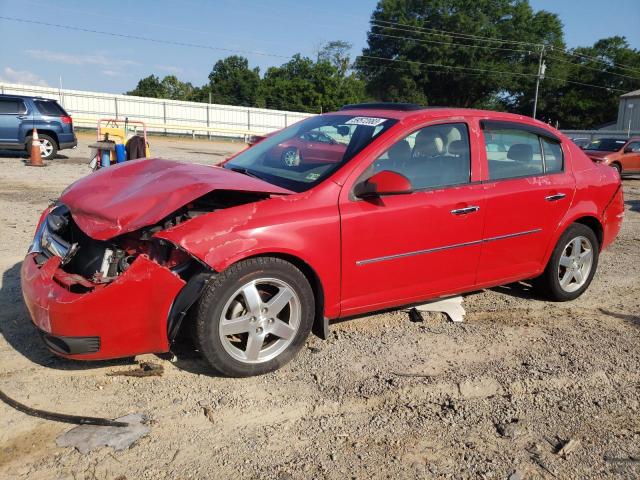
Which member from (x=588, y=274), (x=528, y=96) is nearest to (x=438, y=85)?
(x=528, y=96)

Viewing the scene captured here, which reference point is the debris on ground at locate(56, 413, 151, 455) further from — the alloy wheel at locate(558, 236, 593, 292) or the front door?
the alloy wheel at locate(558, 236, 593, 292)

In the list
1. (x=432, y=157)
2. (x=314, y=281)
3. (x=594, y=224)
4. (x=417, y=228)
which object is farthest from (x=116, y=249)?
(x=594, y=224)

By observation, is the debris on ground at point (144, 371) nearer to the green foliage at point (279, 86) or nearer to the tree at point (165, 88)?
the green foliage at point (279, 86)

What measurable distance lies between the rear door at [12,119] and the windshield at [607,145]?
18264mm

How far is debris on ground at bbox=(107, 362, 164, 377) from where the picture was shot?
3.35 metres

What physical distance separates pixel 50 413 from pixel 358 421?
166 centimetres

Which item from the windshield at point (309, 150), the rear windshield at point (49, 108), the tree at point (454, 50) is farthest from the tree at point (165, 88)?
the windshield at point (309, 150)

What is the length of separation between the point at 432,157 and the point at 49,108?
14.2m

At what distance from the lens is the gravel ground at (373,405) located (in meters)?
2.60

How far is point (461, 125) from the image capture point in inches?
167

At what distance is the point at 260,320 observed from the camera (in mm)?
3332

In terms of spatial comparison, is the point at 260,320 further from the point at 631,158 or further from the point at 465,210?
the point at 631,158

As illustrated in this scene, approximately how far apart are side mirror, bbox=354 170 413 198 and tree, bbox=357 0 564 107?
209 ft

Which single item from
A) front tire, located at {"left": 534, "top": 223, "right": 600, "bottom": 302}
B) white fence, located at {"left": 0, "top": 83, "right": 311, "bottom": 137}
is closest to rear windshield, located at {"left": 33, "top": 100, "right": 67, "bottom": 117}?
white fence, located at {"left": 0, "top": 83, "right": 311, "bottom": 137}
